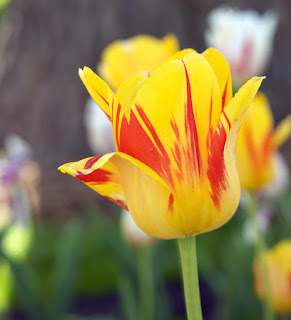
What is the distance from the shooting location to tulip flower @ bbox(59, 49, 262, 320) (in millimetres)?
350

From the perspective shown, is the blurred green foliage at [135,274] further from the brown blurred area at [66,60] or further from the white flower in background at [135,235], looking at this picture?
the brown blurred area at [66,60]

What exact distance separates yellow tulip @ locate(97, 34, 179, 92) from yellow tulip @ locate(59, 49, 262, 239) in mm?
444

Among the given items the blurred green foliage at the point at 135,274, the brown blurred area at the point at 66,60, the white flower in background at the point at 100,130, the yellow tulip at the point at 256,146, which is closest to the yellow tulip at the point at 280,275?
the yellow tulip at the point at 256,146

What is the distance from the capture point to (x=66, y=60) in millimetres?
2373

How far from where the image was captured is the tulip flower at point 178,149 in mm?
350

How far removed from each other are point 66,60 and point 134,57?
5.22 feet

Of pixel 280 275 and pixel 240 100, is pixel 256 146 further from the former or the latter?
pixel 240 100

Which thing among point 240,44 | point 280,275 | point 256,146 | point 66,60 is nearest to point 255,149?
point 256,146

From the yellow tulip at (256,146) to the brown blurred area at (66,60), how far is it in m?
1.68

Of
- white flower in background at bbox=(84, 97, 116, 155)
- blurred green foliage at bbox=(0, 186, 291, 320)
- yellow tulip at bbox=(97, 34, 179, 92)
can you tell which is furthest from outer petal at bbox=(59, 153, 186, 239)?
blurred green foliage at bbox=(0, 186, 291, 320)

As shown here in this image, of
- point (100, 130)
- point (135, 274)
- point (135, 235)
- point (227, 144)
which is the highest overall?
point (227, 144)

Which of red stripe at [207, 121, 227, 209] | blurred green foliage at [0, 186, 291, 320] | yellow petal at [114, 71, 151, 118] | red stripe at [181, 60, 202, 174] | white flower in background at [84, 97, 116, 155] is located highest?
yellow petal at [114, 71, 151, 118]

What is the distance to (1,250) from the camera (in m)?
1.13

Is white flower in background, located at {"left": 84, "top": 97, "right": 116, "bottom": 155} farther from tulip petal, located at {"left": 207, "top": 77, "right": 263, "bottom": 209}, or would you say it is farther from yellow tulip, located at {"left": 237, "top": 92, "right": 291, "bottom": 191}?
tulip petal, located at {"left": 207, "top": 77, "right": 263, "bottom": 209}
